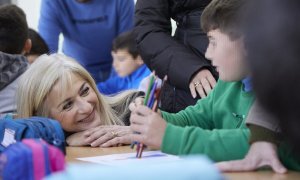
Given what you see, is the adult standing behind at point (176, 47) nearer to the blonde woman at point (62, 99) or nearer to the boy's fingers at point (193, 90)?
the boy's fingers at point (193, 90)

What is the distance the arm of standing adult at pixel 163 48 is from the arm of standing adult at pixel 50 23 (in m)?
1.30

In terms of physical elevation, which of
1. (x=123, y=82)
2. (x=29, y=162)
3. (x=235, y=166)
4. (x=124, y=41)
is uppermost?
(x=29, y=162)

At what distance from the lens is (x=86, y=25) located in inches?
125

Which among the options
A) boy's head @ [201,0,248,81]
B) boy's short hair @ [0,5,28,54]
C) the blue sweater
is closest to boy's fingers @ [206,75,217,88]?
boy's head @ [201,0,248,81]

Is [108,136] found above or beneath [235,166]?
beneath

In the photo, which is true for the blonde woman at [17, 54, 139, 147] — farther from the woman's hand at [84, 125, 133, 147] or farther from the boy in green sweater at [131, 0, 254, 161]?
the boy in green sweater at [131, 0, 254, 161]

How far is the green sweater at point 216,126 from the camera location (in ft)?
3.65

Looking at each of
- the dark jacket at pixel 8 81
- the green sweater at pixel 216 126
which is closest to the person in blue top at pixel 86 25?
the dark jacket at pixel 8 81

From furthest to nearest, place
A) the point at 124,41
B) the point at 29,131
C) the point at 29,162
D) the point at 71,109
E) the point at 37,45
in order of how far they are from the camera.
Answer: the point at 124,41
the point at 37,45
the point at 71,109
the point at 29,131
the point at 29,162

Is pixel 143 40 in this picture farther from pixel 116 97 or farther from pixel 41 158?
pixel 41 158

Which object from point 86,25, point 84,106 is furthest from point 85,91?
point 86,25

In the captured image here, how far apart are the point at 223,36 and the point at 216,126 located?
326 millimetres

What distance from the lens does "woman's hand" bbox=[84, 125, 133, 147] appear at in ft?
5.13

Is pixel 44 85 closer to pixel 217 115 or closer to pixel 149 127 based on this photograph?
pixel 217 115
